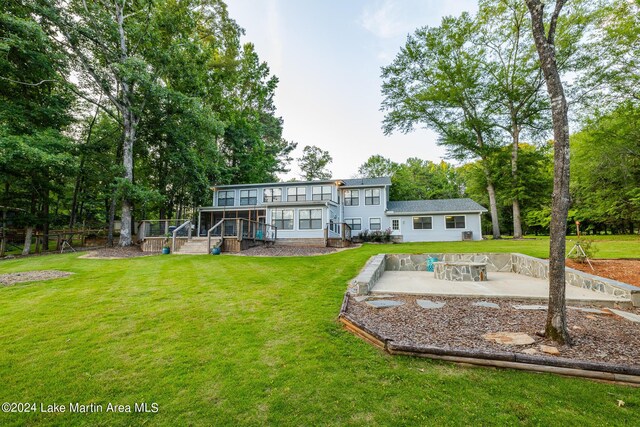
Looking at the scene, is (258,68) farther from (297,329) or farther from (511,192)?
(297,329)

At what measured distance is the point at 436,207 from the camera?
20875mm

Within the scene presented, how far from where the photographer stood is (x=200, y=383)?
8.04 feet

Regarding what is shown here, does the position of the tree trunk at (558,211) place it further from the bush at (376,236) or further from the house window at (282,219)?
the bush at (376,236)

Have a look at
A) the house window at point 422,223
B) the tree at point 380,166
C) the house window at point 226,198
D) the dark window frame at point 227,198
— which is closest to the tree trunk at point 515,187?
the house window at point 422,223

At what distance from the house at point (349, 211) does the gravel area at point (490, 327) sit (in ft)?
43.6

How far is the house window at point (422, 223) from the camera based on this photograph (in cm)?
2053

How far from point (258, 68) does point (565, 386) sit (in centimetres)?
2723

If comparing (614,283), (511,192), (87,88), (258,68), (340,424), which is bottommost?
(340,424)

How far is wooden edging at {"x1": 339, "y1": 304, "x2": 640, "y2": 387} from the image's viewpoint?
2.43m

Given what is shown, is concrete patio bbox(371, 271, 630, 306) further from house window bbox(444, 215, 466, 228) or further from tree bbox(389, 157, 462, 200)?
tree bbox(389, 157, 462, 200)

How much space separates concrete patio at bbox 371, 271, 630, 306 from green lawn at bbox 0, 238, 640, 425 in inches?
97.7

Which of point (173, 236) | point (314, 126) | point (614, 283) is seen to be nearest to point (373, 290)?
point (614, 283)

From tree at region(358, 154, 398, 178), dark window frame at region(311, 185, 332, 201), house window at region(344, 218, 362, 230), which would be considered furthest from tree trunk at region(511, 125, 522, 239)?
tree at region(358, 154, 398, 178)

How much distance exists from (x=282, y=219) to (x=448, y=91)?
17.0 m
